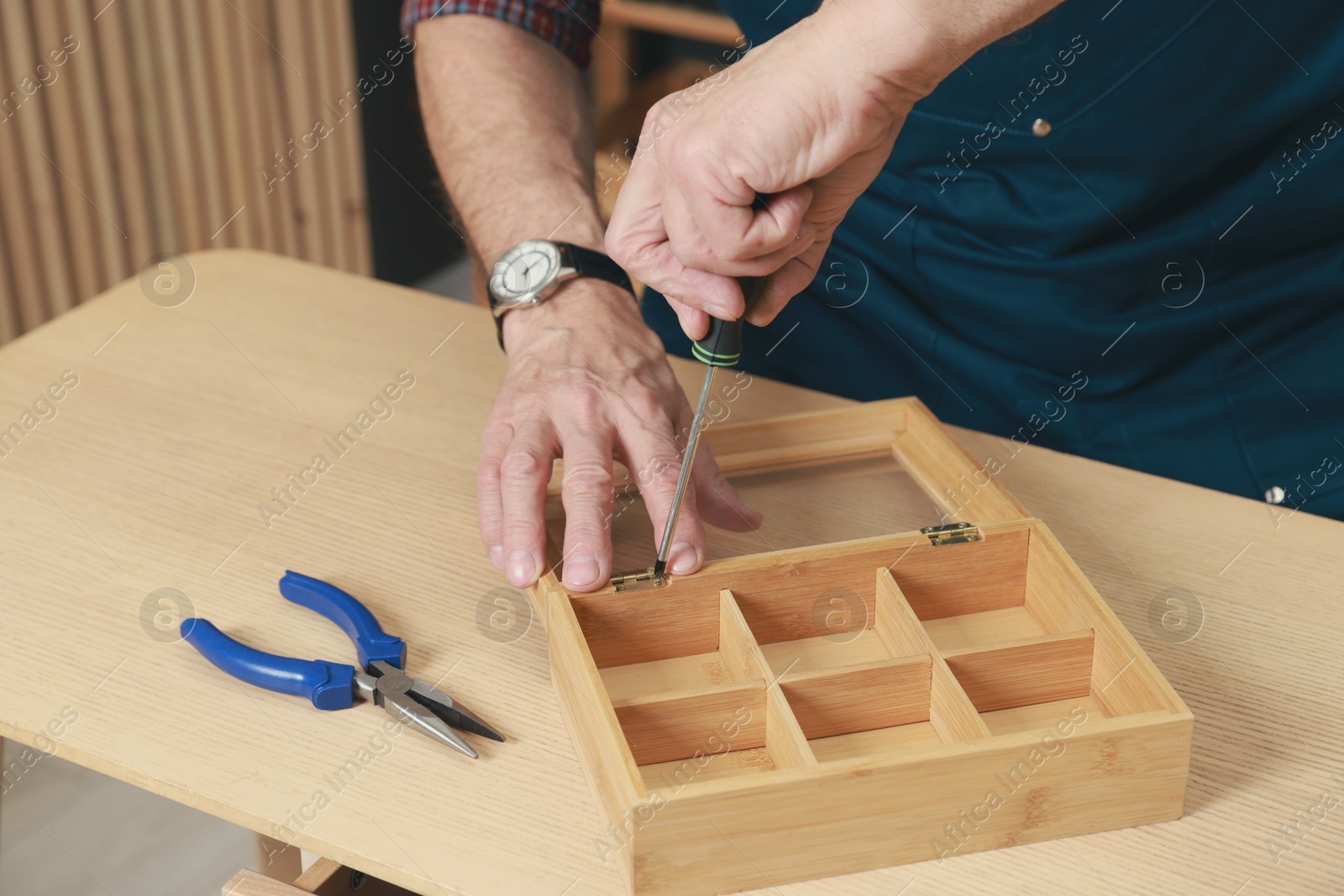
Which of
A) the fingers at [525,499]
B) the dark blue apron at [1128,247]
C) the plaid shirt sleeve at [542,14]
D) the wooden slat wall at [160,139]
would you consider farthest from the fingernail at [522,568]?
the wooden slat wall at [160,139]

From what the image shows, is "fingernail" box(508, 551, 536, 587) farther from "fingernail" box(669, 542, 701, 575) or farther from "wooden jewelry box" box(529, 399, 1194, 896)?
"fingernail" box(669, 542, 701, 575)

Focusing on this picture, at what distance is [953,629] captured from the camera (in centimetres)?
102

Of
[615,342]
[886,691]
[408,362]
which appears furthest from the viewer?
[408,362]

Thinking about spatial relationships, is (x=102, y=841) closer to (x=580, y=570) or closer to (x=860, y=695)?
(x=580, y=570)

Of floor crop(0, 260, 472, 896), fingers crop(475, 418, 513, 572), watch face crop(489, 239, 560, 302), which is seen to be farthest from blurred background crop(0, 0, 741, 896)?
fingers crop(475, 418, 513, 572)

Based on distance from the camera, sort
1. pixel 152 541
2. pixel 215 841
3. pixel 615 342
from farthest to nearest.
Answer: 1. pixel 215 841
2. pixel 615 342
3. pixel 152 541

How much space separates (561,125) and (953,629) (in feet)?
2.72

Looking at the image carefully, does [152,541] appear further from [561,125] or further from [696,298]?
[561,125]

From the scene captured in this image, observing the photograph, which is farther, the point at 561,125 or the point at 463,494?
the point at 561,125

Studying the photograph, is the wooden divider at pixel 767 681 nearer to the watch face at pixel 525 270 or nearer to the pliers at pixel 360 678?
the pliers at pixel 360 678

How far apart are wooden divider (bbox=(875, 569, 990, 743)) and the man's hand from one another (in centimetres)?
26

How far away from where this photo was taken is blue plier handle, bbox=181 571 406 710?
0.93m

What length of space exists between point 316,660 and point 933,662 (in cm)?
48

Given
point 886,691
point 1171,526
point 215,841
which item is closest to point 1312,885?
point 886,691
